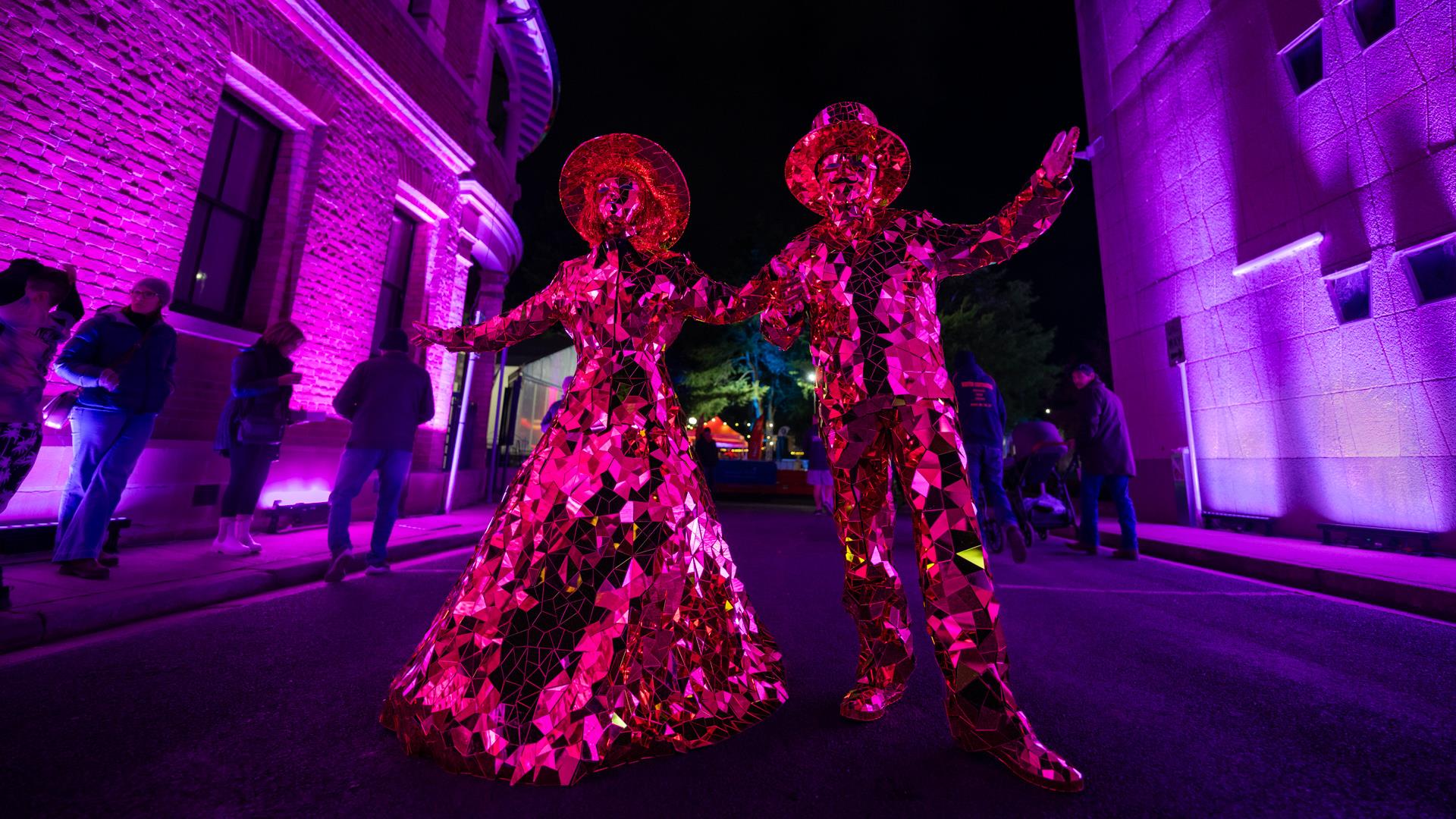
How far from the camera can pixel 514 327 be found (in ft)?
6.91

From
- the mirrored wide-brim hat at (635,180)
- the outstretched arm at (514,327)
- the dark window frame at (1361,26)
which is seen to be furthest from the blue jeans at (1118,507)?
the outstretched arm at (514,327)

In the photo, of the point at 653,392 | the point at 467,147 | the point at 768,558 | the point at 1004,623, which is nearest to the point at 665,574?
the point at 653,392

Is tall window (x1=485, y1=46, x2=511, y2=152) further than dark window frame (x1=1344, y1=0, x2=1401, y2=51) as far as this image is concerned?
Yes

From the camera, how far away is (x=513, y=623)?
5.04ft

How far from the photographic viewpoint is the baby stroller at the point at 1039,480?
6.65 meters

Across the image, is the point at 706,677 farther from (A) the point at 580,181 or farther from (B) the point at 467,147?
(B) the point at 467,147

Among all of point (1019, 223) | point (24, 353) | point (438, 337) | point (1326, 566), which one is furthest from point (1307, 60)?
point (24, 353)

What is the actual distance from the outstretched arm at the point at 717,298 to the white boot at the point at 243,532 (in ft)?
15.1

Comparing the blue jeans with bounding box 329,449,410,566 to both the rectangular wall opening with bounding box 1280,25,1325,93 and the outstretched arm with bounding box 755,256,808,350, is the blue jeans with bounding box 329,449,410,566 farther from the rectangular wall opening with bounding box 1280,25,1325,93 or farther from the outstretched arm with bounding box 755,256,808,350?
the rectangular wall opening with bounding box 1280,25,1325,93

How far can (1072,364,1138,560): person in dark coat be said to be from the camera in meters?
5.72

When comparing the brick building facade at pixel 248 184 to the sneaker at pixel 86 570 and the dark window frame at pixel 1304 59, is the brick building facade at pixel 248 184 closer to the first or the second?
the sneaker at pixel 86 570

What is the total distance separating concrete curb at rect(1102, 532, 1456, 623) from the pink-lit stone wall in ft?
7.28

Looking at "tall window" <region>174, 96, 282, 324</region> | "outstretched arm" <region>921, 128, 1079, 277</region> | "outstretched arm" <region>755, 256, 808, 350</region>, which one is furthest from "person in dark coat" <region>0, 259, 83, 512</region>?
"outstretched arm" <region>921, 128, 1079, 277</region>

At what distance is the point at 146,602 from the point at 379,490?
1321 mm
